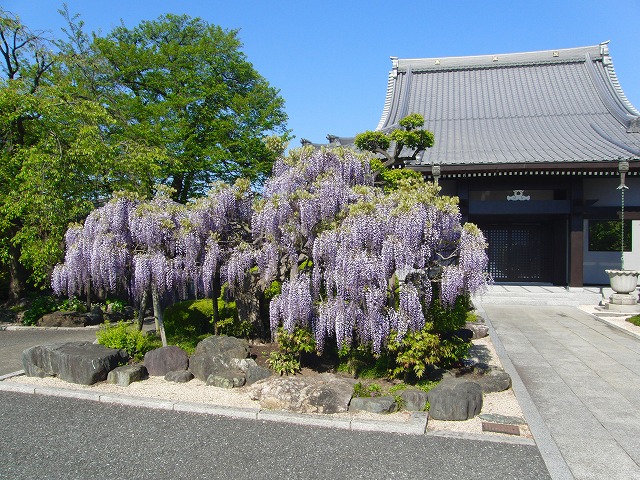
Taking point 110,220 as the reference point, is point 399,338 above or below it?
below

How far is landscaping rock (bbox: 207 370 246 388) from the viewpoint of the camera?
674cm

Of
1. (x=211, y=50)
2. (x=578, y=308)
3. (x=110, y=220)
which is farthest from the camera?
(x=211, y=50)

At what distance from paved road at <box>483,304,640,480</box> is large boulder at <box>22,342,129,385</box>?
599 centimetres

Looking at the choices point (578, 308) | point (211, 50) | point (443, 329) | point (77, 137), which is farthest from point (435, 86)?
point (443, 329)

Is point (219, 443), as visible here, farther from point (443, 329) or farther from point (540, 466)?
point (443, 329)

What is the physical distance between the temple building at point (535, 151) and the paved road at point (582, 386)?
16.7 ft

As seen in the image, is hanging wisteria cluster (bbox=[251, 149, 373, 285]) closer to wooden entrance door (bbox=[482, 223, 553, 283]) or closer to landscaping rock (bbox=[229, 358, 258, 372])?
landscaping rock (bbox=[229, 358, 258, 372])

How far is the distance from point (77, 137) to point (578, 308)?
14.9m

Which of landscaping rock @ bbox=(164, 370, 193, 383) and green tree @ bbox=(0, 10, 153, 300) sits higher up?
green tree @ bbox=(0, 10, 153, 300)

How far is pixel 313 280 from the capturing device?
274 inches

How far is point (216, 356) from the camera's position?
7.20 m

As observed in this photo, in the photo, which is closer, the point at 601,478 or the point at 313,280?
the point at 601,478

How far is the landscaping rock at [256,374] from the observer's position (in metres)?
6.82

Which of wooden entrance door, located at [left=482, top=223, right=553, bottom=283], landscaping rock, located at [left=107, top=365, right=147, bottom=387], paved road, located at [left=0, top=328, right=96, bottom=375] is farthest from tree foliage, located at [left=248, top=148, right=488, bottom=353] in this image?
wooden entrance door, located at [left=482, top=223, right=553, bottom=283]
